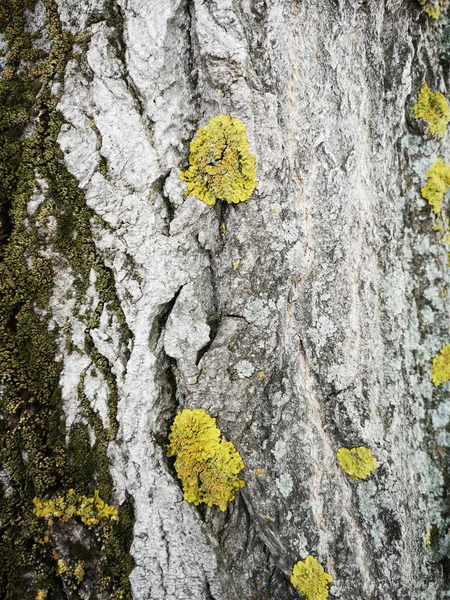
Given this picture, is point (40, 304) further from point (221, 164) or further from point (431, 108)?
point (431, 108)

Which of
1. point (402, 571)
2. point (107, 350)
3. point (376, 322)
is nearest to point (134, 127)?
point (107, 350)

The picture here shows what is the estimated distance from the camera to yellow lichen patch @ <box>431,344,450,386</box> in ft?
7.61

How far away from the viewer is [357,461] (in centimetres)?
195

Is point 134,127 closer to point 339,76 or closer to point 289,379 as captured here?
point 339,76

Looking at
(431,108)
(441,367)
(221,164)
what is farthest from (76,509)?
(431,108)

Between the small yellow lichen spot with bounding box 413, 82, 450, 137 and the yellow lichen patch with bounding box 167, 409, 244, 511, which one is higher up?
the small yellow lichen spot with bounding box 413, 82, 450, 137

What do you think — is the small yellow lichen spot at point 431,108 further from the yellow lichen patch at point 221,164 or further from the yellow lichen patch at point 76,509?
the yellow lichen patch at point 76,509

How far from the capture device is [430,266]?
234 cm

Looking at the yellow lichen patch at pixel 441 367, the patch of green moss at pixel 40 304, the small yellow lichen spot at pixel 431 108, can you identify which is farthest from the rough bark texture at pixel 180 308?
the small yellow lichen spot at pixel 431 108

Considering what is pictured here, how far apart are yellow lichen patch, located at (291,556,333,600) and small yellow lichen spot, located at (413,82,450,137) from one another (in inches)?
95.6

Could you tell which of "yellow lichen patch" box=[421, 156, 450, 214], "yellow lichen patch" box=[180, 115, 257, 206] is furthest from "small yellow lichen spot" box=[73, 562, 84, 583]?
"yellow lichen patch" box=[421, 156, 450, 214]

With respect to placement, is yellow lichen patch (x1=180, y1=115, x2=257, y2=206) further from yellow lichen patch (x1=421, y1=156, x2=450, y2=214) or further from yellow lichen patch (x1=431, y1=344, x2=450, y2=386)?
yellow lichen patch (x1=431, y1=344, x2=450, y2=386)

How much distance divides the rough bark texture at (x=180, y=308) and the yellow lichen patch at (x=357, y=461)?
0.11 ft

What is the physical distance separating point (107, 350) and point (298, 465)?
42.5 inches
